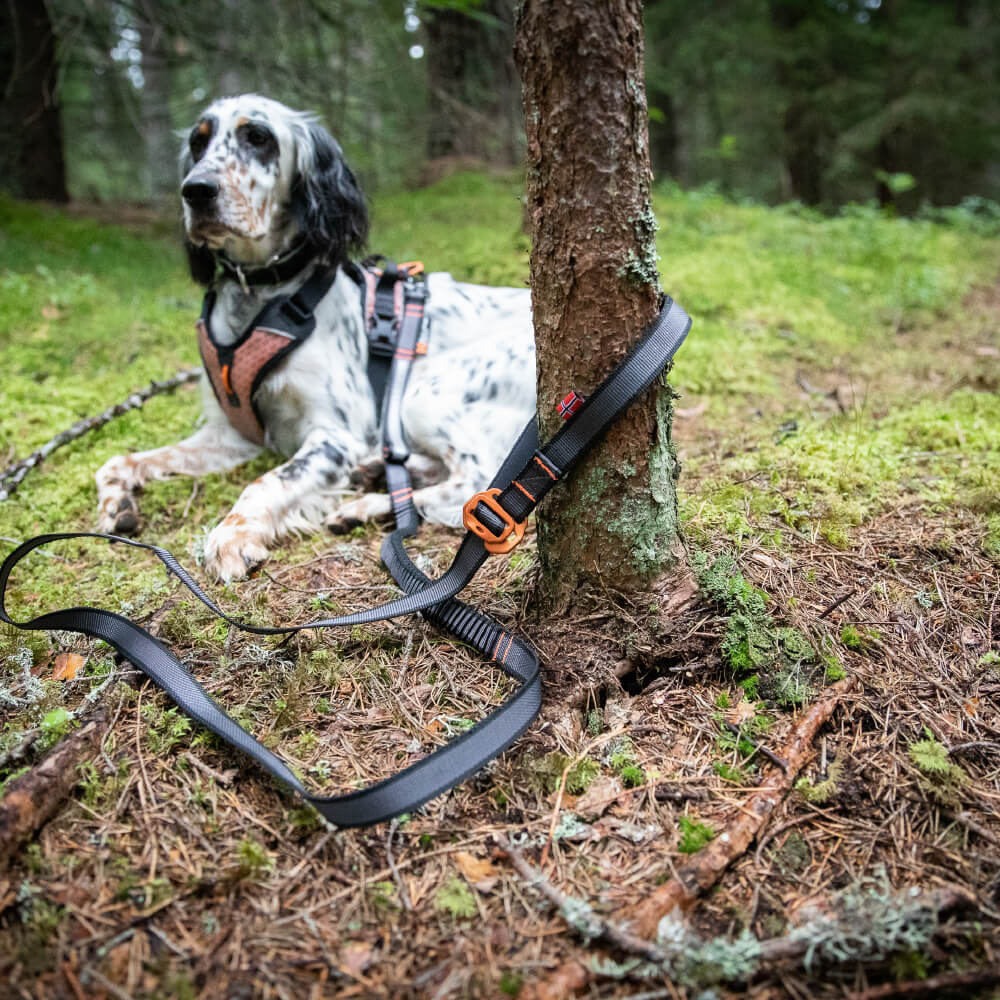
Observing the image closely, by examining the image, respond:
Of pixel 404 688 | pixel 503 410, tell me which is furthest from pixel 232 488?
pixel 404 688

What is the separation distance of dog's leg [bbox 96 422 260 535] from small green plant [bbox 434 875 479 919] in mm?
2106

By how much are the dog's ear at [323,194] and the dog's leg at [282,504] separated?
0.83 m

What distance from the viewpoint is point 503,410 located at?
3334mm

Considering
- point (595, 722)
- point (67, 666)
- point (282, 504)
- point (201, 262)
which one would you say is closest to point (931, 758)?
point (595, 722)

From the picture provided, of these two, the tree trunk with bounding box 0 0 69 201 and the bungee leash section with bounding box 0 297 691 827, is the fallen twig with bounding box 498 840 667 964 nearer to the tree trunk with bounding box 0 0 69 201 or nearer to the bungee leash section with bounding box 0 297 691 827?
the bungee leash section with bounding box 0 297 691 827

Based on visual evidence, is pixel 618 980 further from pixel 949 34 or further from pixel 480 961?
pixel 949 34

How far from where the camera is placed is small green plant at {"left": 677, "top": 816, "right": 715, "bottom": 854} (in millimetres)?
1475

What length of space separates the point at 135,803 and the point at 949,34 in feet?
46.0

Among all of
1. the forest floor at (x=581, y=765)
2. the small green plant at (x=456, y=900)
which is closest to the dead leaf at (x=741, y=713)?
the forest floor at (x=581, y=765)

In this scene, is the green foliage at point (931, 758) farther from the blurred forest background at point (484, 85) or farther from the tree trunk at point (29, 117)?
the tree trunk at point (29, 117)

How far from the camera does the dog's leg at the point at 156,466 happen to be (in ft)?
9.77

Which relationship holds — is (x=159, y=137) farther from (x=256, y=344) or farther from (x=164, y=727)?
(x=164, y=727)

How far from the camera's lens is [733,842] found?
147 cm

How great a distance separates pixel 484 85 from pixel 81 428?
20.9 ft
